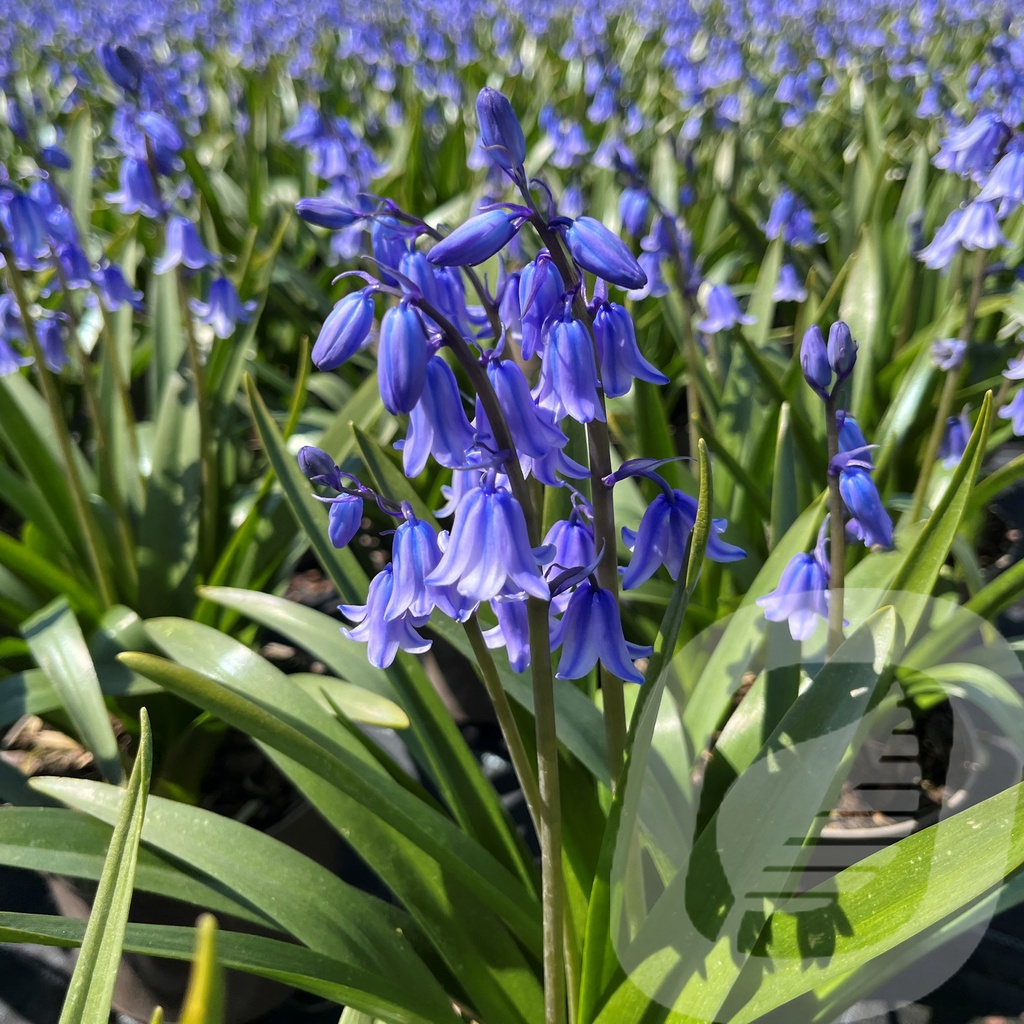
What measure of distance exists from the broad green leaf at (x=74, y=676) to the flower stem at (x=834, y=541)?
134 cm

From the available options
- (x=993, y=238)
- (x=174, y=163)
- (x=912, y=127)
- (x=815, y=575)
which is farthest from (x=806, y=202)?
(x=815, y=575)

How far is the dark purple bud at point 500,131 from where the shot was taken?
91cm

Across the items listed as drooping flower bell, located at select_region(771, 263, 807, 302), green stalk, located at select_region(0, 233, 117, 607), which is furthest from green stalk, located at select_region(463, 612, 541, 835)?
drooping flower bell, located at select_region(771, 263, 807, 302)

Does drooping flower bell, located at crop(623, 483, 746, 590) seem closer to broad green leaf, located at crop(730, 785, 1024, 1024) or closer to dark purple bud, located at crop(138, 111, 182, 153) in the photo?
broad green leaf, located at crop(730, 785, 1024, 1024)

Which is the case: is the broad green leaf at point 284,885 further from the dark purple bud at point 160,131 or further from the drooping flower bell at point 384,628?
the dark purple bud at point 160,131

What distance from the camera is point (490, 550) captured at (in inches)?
34.6

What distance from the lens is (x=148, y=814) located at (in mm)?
1381

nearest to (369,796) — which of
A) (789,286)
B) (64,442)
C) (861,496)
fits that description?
(861,496)

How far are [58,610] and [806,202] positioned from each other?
3.47m

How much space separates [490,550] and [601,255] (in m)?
0.31

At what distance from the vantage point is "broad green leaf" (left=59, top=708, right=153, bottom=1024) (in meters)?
0.94

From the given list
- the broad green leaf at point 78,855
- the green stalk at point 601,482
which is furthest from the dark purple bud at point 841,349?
the broad green leaf at point 78,855

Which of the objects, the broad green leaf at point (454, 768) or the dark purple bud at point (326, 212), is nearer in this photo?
the dark purple bud at point (326, 212)

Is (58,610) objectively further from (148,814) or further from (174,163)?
(174,163)
